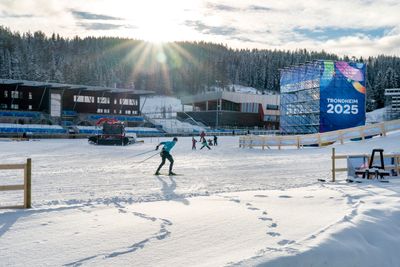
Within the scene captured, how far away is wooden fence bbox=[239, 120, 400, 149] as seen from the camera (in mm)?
32188

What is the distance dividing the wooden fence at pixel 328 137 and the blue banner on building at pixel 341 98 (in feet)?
33.4

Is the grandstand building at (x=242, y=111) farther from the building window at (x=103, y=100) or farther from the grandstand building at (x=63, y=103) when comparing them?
the building window at (x=103, y=100)

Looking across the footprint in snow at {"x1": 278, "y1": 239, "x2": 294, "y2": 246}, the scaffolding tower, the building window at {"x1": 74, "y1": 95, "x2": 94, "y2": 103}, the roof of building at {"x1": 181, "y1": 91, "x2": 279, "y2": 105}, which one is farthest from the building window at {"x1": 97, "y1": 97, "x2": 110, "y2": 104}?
the footprint in snow at {"x1": 278, "y1": 239, "x2": 294, "y2": 246}

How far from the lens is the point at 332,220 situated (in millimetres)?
7609

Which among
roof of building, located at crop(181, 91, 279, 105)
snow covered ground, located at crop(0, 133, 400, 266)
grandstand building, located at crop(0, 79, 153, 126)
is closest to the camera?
snow covered ground, located at crop(0, 133, 400, 266)

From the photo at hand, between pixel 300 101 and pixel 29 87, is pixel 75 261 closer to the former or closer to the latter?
pixel 300 101

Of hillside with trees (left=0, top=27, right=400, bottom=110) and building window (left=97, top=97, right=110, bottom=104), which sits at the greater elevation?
hillside with trees (left=0, top=27, right=400, bottom=110)

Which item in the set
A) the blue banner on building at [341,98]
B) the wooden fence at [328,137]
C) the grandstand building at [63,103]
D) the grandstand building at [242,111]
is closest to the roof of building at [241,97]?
the grandstand building at [242,111]

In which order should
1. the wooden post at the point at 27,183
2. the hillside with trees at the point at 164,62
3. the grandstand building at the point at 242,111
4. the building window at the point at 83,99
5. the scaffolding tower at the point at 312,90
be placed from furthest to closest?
the hillside with trees at the point at 164,62 → the grandstand building at the point at 242,111 → the building window at the point at 83,99 → the scaffolding tower at the point at 312,90 → the wooden post at the point at 27,183

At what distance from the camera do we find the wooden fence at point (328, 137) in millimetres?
32188

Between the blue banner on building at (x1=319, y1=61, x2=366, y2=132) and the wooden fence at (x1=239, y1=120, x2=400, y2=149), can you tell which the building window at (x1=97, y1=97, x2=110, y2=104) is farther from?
the wooden fence at (x1=239, y1=120, x2=400, y2=149)

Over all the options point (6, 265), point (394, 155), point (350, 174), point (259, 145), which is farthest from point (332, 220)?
point (259, 145)

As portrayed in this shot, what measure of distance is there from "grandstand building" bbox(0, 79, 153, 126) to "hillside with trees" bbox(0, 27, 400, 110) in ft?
217

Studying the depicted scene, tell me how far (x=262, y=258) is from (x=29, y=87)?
6112 centimetres
